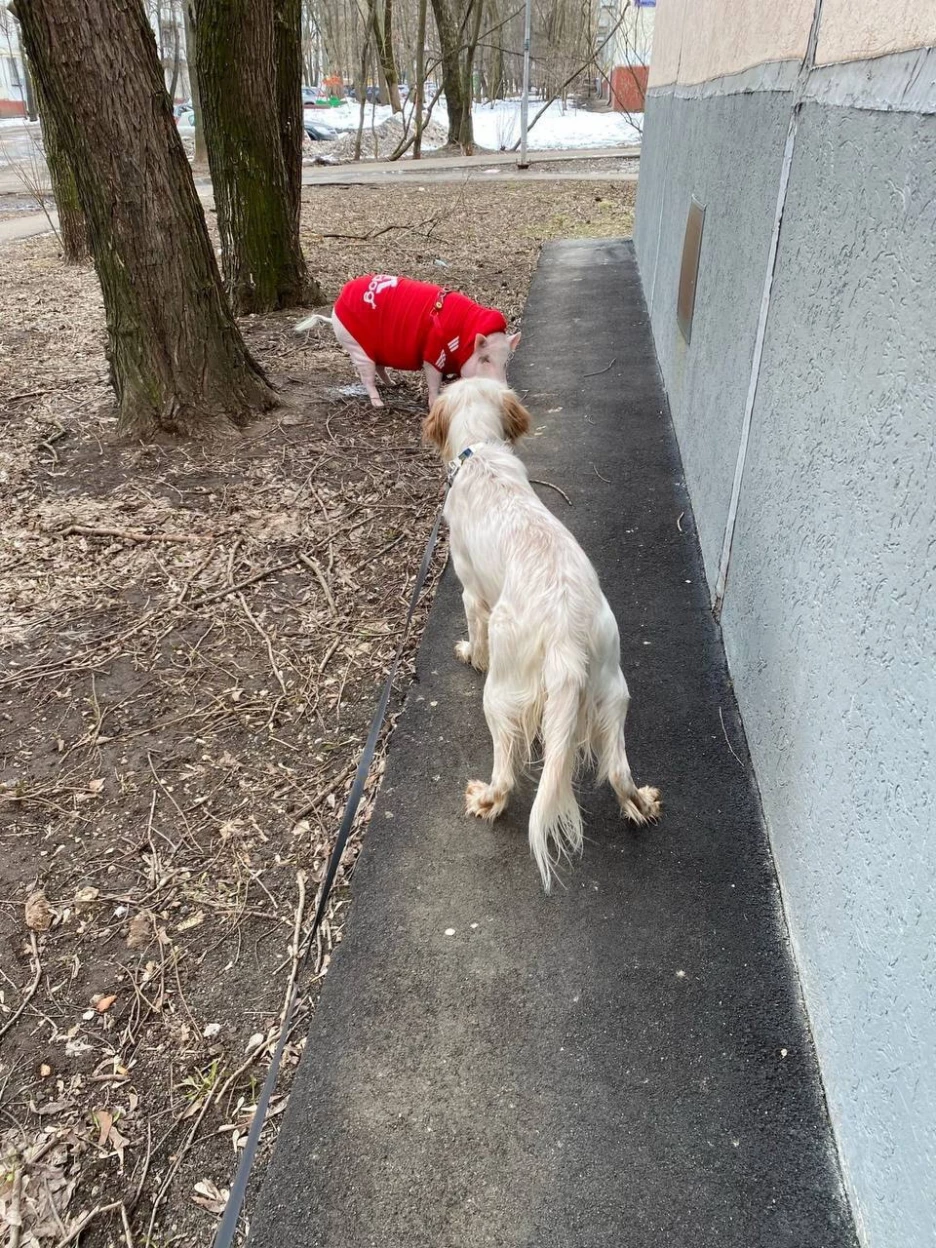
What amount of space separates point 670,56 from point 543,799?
8.15 meters

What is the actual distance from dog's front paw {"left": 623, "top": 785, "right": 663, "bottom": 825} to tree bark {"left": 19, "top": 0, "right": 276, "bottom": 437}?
13.6 ft

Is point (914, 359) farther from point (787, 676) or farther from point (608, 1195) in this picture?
point (608, 1195)

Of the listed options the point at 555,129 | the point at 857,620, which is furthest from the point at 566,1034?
the point at 555,129

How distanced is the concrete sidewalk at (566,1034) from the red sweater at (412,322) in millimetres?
3362

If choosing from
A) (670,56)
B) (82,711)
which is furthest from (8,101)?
(82,711)

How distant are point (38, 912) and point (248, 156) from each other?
280 inches

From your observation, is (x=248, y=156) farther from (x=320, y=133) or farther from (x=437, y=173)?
(x=320, y=133)

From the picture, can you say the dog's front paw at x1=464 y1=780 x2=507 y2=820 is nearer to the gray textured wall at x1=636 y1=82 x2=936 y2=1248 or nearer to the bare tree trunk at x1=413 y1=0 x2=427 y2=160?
the gray textured wall at x1=636 y1=82 x2=936 y2=1248

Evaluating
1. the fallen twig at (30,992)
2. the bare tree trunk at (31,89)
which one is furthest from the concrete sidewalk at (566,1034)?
the bare tree trunk at (31,89)

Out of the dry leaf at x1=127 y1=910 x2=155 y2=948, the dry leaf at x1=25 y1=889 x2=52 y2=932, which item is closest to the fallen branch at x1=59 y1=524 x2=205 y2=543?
the dry leaf at x1=25 y1=889 x2=52 y2=932

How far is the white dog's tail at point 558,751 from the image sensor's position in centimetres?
205

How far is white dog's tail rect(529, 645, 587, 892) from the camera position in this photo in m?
2.05

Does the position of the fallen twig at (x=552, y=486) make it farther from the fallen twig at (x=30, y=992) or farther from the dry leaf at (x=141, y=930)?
the fallen twig at (x=30, y=992)

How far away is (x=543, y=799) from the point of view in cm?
205
